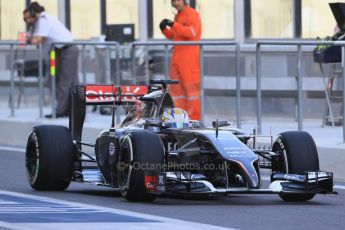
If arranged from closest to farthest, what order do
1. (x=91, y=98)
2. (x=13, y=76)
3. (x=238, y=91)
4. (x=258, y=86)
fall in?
(x=91, y=98), (x=258, y=86), (x=238, y=91), (x=13, y=76)

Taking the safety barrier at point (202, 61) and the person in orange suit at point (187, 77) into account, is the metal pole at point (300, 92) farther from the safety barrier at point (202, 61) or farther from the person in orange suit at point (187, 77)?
the person in orange suit at point (187, 77)

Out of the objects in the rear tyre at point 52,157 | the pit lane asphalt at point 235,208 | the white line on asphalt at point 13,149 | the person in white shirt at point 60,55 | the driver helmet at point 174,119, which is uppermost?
the person in white shirt at point 60,55

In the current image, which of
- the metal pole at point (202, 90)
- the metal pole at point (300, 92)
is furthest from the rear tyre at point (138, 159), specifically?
the metal pole at point (202, 90)

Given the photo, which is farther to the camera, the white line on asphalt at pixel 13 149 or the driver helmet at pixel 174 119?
the white line on asphalt at pixel 13 149

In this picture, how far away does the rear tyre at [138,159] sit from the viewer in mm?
12836

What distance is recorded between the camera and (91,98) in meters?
15.3

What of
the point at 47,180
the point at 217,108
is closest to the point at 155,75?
the point at 217,108

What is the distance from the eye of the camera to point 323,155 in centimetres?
1683

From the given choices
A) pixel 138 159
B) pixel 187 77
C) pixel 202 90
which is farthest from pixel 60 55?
pixel 138 159

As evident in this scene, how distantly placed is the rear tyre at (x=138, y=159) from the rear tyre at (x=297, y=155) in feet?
4.04

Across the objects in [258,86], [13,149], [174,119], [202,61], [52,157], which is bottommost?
[13,149]

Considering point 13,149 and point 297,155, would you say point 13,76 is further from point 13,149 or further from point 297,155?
point 297,155

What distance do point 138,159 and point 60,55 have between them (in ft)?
30.6

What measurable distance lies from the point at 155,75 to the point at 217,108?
134cm
